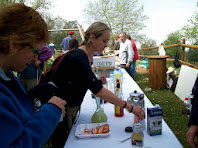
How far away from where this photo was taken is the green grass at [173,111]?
303 centimetres

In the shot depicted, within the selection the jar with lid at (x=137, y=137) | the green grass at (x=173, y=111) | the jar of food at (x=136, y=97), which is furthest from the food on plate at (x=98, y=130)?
the green grass at (x=173, y=111)

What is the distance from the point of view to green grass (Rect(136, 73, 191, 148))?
303 centimetres

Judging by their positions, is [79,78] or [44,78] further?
[44,78]

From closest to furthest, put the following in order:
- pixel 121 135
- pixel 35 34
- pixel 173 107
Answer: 1. pixel 35 34
2. pixel 121 135
3. pixel 173 107

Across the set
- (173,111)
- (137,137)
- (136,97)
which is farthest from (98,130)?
(173,111)

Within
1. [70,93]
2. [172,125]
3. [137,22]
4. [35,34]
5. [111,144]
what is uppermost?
[137,22]

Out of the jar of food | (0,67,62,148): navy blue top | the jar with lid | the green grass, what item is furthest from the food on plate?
the green grass

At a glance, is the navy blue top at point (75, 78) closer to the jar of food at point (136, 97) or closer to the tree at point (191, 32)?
the jar of food at point (136, 97)

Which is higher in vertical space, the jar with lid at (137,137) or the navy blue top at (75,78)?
the navy blue top at (75,78)

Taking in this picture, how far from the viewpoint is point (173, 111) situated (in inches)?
152

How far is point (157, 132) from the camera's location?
128 cm

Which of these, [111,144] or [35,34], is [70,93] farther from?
[35,34]

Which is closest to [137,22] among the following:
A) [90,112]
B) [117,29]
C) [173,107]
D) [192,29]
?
[117,29]

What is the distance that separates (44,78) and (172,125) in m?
2.78
